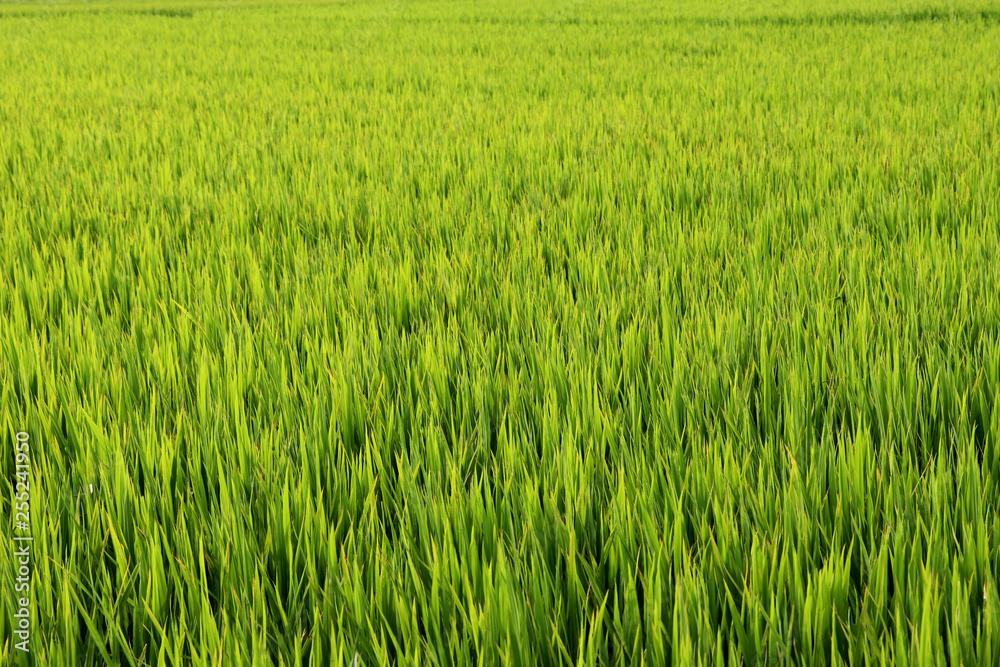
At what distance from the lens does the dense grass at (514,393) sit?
0.71m

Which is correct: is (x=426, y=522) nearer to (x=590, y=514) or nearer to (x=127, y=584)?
(x=590, y=514)

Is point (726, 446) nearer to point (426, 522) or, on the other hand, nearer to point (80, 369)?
point (426, 522)

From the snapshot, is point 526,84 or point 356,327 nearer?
point 356,327

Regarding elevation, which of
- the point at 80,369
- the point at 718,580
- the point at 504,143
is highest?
the point at 504,143

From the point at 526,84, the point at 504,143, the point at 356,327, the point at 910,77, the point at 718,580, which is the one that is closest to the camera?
the point at 718,580

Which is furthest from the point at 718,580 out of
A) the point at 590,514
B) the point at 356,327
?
the point at 356,327

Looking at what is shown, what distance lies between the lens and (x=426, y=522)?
2.73 feet

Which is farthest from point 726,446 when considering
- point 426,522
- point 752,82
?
point 752,82

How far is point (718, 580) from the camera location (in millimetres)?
752

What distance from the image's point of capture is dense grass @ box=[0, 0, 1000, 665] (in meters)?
0.71

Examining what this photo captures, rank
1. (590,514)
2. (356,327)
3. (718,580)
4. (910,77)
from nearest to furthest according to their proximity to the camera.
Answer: (718,580) < (590,514) < (356,327) < (910,77)

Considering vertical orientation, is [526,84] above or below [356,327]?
above

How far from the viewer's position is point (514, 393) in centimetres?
111

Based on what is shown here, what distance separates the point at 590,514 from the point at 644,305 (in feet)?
2.32
